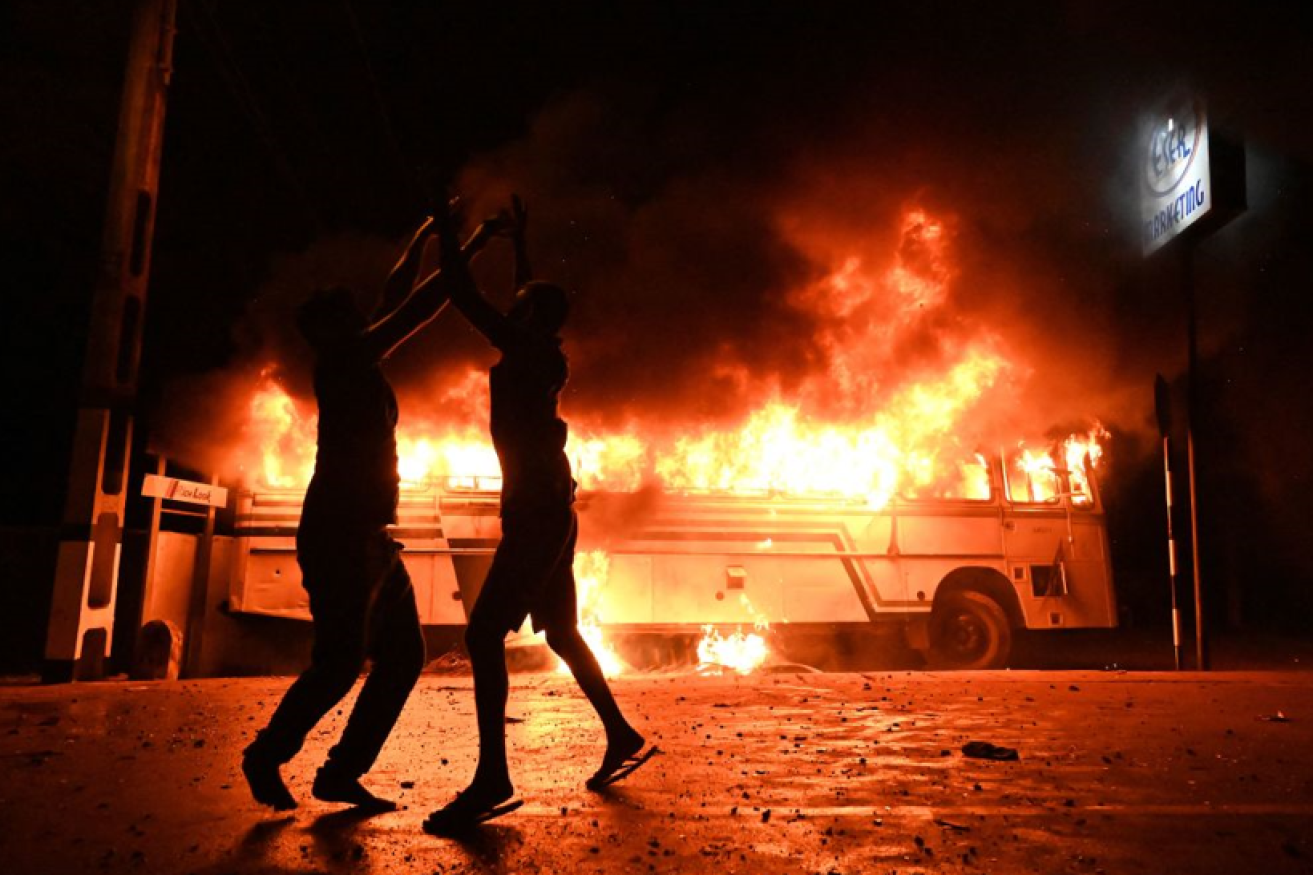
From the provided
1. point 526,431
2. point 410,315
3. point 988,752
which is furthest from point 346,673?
point 988,752

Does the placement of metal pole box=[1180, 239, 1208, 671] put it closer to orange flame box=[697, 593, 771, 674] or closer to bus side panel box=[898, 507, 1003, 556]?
bus side panel box=[898, 507, 1003, 556]

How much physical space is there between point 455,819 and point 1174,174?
12.4 meters

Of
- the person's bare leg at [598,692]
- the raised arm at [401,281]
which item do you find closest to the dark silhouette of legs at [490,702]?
the person's bare leg at [598,692]

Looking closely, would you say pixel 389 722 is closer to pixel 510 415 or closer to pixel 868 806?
pixel 510 415

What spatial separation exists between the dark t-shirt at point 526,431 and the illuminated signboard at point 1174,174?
10.5m

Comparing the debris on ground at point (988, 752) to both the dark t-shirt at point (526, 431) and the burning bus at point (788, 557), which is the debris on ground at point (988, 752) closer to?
the dark t-shirt at point (526, 431)

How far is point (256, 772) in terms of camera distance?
120 inches

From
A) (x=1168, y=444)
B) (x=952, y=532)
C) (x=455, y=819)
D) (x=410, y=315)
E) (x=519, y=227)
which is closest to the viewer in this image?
(x=455, y=819)

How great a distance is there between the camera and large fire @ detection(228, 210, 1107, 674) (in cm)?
1027

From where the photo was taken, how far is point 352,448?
330 cm

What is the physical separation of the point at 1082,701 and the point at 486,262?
9400mm

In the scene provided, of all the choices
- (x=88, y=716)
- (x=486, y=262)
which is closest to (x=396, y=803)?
(x=88, y=716)

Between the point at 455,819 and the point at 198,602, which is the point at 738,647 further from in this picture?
the point at 455,819

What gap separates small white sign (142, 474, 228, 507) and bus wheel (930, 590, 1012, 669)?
878 cm
